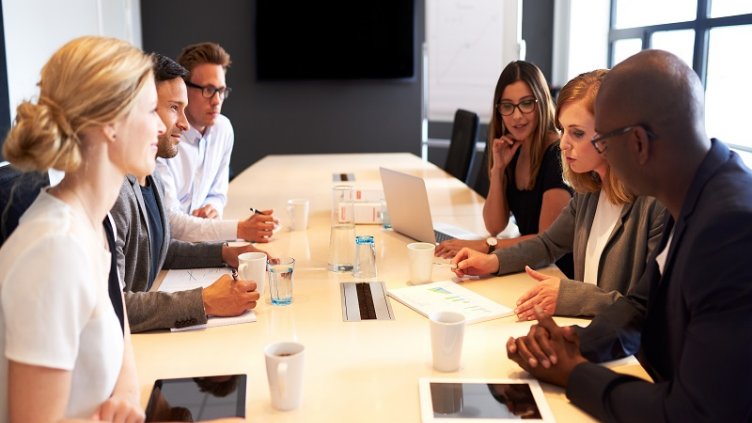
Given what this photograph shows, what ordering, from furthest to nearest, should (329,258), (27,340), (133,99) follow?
(329,258) → (133,99) → (27,340)

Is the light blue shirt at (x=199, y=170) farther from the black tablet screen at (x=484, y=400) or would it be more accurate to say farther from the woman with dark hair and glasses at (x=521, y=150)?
the black tablet screen at (x=484, y=400)

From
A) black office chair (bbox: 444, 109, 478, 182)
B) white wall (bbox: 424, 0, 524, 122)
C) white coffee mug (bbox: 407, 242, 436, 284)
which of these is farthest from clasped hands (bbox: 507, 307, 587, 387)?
white wall (bbox: 424, 0, 524, 122)

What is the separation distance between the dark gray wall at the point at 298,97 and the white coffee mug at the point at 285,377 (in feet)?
16.8

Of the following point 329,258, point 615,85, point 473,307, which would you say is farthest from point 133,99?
point 329,258

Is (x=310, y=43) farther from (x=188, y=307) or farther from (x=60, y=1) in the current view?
(x=188, y=307)

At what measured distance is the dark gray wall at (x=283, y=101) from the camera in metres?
5.93

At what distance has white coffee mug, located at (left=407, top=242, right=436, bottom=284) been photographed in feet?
5.96

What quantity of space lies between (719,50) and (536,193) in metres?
1.98

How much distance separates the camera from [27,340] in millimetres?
928

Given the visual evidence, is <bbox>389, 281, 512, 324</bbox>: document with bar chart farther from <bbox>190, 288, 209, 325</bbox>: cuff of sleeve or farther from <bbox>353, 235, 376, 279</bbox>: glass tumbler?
<bbox>190, 288, 209, 325</bbox>: cuff of sleeve

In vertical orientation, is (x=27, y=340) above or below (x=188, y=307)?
above

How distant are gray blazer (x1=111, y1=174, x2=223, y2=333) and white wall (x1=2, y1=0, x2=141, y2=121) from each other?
1.35m

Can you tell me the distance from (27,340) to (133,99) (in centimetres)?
39

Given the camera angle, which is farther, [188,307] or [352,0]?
[352,0]
